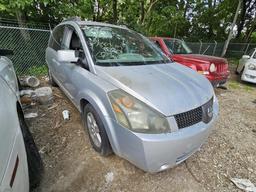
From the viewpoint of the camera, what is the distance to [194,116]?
1886 mm

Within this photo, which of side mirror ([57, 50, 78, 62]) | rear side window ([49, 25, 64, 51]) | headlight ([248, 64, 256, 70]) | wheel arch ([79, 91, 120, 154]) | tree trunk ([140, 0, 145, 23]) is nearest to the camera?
wheel arch ([79, 91, 120, 154])

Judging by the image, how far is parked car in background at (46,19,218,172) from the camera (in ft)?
5.56

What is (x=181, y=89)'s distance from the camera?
1998mm

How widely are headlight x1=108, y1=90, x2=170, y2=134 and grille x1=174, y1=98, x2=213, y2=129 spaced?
6.6 inches

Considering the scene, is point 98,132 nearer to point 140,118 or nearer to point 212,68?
point 140,118

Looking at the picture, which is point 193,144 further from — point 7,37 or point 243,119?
point 7,37

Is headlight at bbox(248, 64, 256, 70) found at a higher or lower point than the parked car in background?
lower

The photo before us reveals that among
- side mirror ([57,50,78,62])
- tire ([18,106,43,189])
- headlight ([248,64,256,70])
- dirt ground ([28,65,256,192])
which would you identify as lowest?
dirt ground ([28,65,256,192])

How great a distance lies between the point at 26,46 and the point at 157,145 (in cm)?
621

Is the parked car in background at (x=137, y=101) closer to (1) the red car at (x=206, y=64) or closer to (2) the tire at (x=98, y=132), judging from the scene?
(2) the tire at (x=98, y=132)

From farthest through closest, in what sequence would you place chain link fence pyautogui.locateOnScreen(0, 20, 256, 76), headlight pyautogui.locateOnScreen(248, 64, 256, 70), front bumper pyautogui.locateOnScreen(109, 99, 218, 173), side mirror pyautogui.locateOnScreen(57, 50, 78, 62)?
headlight pyautogui.locateOnScreen(248, 64, 256, 70) < chain link fence pyautogui.locateOnScreen(0, 20, 256, 76) < side mirror pyautogui.locateOnScreen(57, 50, 78, 62) < front bumper pyautogui.locateOnScreen(109, 99, 218, 173)

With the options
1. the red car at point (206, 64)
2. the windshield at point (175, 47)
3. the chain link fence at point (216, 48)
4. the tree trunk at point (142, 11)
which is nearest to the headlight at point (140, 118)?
the red car at point (206, 64)

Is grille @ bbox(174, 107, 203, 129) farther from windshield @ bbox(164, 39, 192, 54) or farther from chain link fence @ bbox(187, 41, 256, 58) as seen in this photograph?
chain link fence @ bbox(187, 41, 256, 58)

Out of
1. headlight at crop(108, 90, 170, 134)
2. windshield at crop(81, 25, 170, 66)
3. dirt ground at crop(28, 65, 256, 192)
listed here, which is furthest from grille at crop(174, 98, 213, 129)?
windshield at crop(81, 25, 170, 66)
